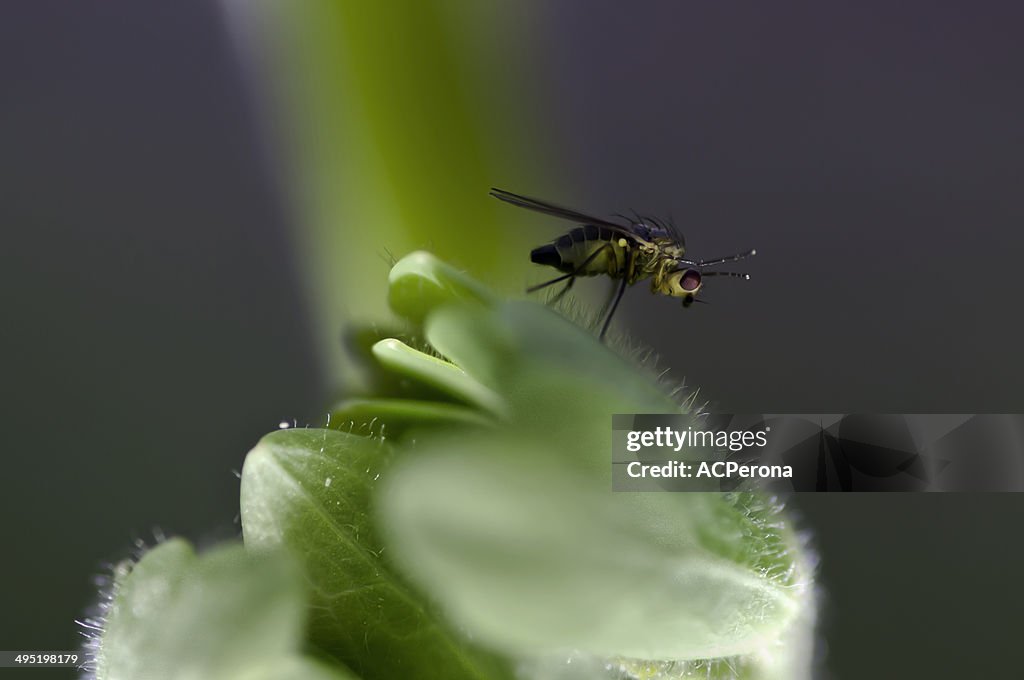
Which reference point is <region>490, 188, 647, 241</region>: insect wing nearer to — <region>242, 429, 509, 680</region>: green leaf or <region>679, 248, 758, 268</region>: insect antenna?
<region>679, 248, 758, 268</region>: insect antenna

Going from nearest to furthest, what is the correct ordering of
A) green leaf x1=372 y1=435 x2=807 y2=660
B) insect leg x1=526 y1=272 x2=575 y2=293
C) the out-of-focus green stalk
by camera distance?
1. green leaf x1=372 y1=435 x2=807 y2=660
2. insect leg x1=526 y1=272 x2=575 y2=293
3. the out-of-focus green stalk

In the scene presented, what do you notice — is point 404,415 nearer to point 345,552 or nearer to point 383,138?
point 345,552

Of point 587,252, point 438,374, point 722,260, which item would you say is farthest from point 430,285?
point 722,260

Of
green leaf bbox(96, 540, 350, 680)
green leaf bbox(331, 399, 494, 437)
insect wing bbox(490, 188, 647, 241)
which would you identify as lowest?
green leaf bbox(96, 540, 350, 680)

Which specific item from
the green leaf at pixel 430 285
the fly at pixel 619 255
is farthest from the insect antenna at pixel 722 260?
the green leaf at pixel 430 285

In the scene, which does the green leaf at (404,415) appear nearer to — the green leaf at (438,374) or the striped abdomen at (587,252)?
the green leaf at (438,374)

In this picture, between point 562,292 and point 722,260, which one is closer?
point 562,292

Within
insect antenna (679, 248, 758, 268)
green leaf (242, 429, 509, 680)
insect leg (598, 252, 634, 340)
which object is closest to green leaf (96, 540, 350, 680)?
green leaf (242, 429, 509, 680)
